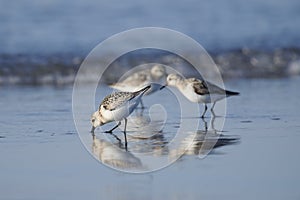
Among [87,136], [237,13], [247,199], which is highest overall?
[237,13]

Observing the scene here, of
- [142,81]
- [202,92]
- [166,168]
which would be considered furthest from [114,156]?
[142,81]

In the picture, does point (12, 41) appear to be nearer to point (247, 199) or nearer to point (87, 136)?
point (87, 136)

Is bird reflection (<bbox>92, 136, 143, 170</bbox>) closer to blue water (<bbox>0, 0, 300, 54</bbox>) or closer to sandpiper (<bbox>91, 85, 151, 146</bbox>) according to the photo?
sandpiper (<bbox>91, 85, 151, 146</bbox>)

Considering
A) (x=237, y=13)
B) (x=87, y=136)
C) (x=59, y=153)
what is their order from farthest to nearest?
(x=237, y=13), (x=87, y=136), (x=59, y=153)

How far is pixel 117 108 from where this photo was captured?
27.0ft

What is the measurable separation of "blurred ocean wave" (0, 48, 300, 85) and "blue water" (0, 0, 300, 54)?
0.78 m

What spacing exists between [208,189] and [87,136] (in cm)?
263

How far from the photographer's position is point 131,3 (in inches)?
879

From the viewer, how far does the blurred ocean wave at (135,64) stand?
44.1ft

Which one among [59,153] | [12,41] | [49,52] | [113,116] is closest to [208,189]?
[59,153]

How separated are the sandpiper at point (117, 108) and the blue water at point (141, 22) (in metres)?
7.50

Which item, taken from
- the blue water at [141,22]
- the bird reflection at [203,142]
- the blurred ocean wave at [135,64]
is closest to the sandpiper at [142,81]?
the blurred ocean wave at [135,64]

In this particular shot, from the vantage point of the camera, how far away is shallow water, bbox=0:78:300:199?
229 inches

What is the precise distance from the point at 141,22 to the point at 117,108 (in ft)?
38.5
